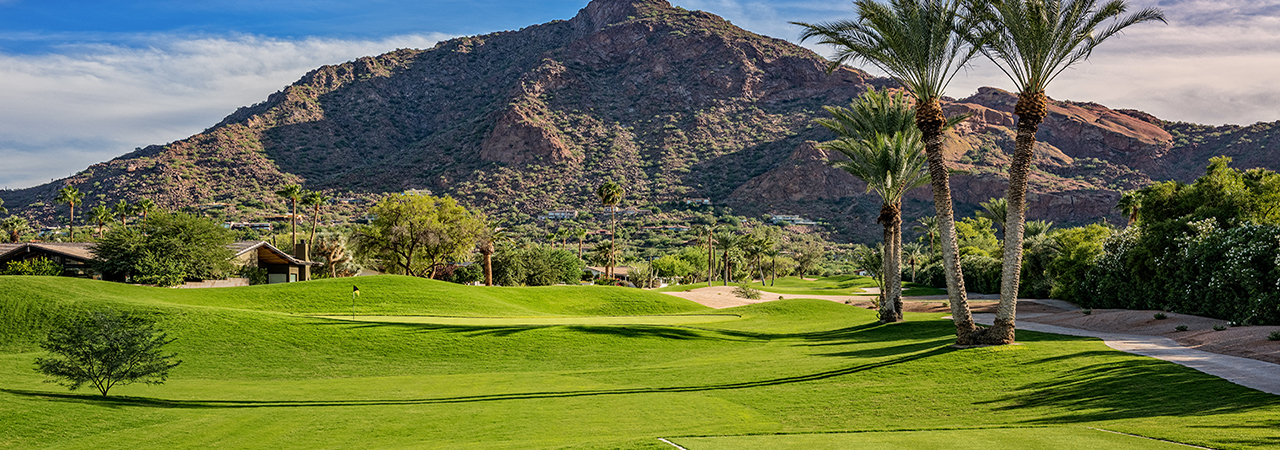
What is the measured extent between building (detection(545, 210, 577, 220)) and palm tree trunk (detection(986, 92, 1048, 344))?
123m

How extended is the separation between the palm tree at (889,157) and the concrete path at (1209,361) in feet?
28.9

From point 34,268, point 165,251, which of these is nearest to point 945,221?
point 165,251

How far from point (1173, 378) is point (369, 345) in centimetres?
2084

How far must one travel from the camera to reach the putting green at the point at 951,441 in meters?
8.40

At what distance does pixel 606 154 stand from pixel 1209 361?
153121 mm

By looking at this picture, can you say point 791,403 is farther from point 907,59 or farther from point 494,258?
point 494,258

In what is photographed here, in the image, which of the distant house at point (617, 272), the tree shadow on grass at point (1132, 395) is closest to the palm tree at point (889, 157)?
the tree shadow on grass at point (1132, 395)

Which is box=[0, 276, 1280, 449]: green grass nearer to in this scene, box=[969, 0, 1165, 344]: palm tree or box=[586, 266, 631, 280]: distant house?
box=[969, 0, 1165, 344]: palm tree

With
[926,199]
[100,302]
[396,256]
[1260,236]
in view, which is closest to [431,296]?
[100,302]

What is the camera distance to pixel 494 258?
71812 millimetres

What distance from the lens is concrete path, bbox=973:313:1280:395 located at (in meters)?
13.3

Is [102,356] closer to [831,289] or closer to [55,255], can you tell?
[55,255]

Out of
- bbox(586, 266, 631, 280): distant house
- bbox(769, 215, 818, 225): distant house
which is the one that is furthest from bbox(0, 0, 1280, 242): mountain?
bbox(586, 266, 631, 280): distant house

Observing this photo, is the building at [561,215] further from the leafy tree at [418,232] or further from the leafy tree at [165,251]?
the leafy tree at [165,251]
